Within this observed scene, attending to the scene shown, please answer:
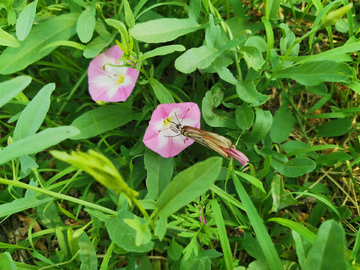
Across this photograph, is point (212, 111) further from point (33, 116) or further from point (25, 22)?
point (25, 22)

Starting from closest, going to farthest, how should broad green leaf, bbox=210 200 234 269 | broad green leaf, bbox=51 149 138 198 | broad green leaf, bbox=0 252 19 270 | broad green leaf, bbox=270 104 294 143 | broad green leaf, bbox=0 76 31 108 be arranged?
1. broad green leaf, bbox=51 149 138 198
2. broad green leaf, bbox=0 76 31 108
3. broad green leaf, bbox=0 252 19 270
4. broad green leaf, bbox=210 200 234 269
5. broad green leaf, bbox=270 104 294 143

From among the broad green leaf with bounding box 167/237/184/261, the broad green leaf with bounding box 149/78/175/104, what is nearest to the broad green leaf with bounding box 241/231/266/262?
the broad green leaf with bounding box 167/237/184/261

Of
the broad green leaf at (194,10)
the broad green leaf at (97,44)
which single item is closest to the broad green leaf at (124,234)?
the broad green leaf at (97,44)

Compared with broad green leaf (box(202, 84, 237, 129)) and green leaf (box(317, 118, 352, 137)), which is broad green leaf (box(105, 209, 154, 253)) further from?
green leaf (box(317, 118, 352, 137))

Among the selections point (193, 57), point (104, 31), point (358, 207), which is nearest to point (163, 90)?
point (193, 57)

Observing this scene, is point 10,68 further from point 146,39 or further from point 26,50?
point 146,39

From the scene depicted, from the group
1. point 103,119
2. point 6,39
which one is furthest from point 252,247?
point 6,39

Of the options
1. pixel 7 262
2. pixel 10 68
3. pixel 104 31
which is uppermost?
pixel 104 31
